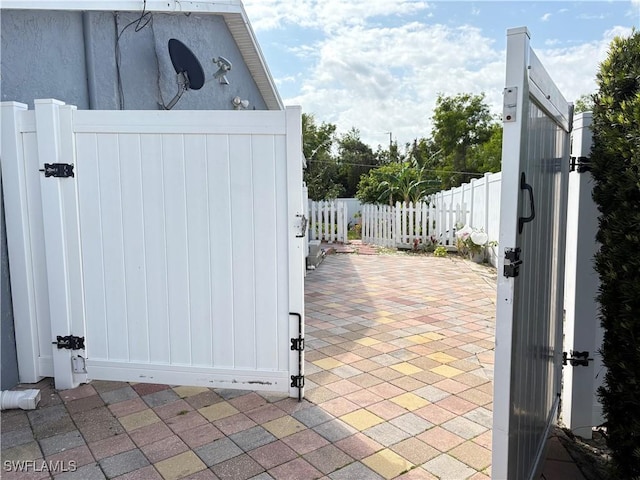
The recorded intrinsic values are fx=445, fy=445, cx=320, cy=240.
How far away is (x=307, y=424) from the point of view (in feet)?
9.24

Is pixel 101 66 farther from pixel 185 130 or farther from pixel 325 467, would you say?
pixel 325 467

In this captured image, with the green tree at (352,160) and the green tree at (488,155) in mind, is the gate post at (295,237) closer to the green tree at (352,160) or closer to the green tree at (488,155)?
the green tree at (488,155)

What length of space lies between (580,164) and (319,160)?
23.0 m

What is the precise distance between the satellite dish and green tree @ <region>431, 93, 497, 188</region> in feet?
81.4

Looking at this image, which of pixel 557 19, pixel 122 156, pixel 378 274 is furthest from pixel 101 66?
pixel 378 274

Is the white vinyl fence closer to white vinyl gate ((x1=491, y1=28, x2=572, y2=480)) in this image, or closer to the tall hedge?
white vinyl gate ((x1=491, y1=28, x2=572, y2=480))

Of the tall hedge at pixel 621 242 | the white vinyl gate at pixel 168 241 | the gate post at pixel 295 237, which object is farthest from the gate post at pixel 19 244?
the tall hedge at pixel 621 242

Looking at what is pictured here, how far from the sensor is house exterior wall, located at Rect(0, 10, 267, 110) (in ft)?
10.6

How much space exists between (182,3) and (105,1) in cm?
88

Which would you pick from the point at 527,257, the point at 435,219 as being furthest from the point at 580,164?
the point at 435,219

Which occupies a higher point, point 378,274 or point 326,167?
point 326,167

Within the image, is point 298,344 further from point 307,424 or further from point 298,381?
point 307,424

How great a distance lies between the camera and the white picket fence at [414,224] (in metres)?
11.5

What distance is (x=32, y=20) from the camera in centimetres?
329
